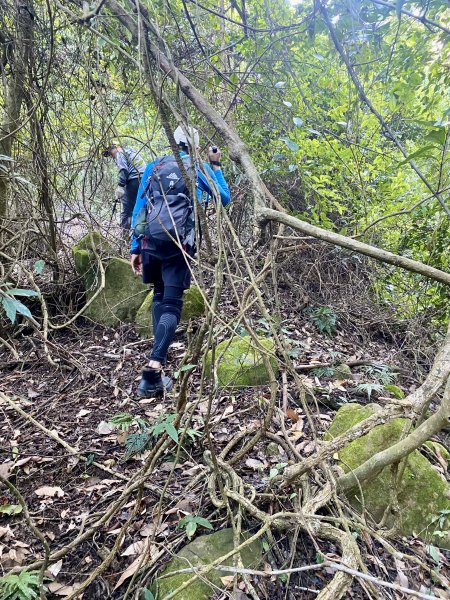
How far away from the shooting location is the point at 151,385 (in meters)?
3.16

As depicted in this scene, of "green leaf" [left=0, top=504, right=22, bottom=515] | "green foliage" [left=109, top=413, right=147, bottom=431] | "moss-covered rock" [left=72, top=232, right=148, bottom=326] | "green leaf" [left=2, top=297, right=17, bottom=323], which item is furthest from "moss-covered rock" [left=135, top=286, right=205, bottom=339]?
"green leaf" [left=2, top=297, right=17, bottom=323]

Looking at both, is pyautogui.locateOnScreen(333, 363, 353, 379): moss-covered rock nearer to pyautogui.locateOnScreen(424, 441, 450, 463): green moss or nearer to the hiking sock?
pyautogui.locateOnScreen(424, 441, 450, 463): green moss

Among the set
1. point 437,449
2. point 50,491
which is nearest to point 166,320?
point 50,491

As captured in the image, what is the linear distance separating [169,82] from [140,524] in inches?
104

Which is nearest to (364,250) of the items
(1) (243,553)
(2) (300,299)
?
(1) (243,553)

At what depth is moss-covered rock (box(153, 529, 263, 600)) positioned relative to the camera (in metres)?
1.73

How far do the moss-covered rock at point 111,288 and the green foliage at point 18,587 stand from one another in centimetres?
306

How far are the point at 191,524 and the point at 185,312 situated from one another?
2.58m

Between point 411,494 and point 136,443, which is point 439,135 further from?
point 136,443

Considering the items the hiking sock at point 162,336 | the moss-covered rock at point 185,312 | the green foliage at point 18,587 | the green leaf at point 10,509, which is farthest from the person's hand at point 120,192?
the green foliage at point 18,587

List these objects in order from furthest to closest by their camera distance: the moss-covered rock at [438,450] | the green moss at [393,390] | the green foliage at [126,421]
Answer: the green moss at [393,390], the green foliage at [126,421], the moss-covered rock at [438,450]

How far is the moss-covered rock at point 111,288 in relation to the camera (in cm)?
461

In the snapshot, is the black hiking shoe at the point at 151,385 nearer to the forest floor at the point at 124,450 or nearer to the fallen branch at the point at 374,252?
the forest floor at the point at 124,450

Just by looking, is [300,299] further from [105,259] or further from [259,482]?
[259,482]
